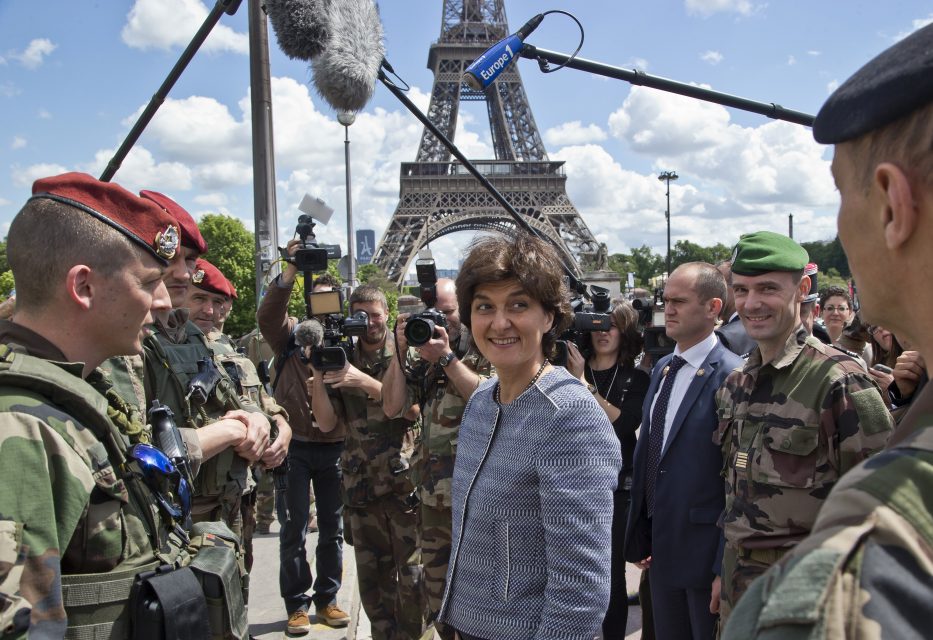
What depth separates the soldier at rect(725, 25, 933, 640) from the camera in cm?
70

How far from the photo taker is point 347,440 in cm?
484

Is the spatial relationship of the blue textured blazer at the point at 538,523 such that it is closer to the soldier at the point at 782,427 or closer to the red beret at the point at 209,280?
the soldier at the point at 782,427

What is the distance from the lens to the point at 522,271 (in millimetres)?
2459

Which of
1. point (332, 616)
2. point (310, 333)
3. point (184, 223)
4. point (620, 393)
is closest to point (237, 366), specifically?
point (184, 223)

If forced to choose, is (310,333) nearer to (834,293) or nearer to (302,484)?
(302,484)

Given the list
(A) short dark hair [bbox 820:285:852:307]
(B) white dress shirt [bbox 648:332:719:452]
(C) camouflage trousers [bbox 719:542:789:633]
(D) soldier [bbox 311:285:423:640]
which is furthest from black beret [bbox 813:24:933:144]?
(A) short dark hair [bbox 820:285:852:307]

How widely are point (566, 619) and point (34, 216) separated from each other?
1.81m

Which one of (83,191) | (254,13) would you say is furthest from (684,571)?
(254,13)

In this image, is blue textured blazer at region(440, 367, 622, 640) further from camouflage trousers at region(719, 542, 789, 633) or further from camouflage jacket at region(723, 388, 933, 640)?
camouflage jacket at region(723, 388, 933, 640)

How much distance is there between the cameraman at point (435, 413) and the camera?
4.00 metres

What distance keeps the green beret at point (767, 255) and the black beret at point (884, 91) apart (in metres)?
2.53

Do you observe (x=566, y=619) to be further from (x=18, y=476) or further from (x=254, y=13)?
(x=254, y=13)

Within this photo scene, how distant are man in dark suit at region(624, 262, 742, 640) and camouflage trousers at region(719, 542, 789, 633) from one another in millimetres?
196

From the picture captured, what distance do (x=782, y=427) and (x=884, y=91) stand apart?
7.60 feet
